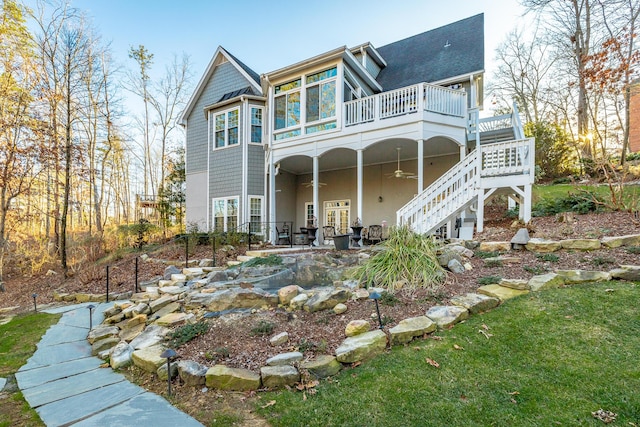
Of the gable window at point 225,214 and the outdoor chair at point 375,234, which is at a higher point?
the gable window at point 225,214

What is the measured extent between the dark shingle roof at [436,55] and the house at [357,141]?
0.19ft

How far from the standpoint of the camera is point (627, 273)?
12.5ft

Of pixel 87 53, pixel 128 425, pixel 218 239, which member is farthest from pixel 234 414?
pixel 87 53

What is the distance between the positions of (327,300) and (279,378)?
151 cm

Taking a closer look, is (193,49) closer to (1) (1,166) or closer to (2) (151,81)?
(2) (151,81)

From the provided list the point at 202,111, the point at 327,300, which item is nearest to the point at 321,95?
the point at 202,111

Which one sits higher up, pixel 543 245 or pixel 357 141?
pixel 357 141

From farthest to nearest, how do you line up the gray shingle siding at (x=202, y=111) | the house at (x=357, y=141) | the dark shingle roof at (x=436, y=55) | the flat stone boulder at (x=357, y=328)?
the gray shingle siding at (x=202, y=111) → the dark shingle roof at (x=436, y=55) → the house at (x=357, y=141) → the flat stone boulder at (x=357, y=328)

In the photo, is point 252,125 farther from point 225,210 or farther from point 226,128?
point 225,210

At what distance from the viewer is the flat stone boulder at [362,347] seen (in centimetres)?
295

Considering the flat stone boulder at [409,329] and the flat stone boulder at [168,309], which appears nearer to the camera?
the flat stone boulder at [409,329]

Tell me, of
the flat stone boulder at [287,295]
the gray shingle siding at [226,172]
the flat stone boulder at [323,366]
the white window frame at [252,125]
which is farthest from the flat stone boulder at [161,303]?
the white window frame at [252,125]

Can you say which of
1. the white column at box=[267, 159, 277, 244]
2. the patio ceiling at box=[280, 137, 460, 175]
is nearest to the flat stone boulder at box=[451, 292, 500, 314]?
the patio ceiling at box=[280, 137, 460, 175]

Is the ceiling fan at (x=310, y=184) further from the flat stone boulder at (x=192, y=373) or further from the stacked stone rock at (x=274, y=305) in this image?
the flat stone boulder at (x=192, y=373)
